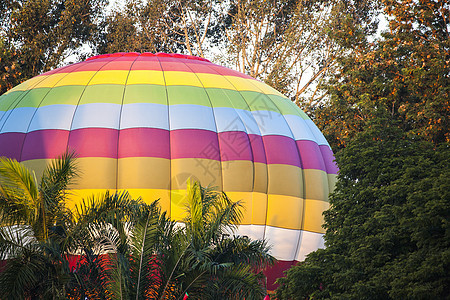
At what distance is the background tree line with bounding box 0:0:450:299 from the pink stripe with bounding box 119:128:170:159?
3.62 metres

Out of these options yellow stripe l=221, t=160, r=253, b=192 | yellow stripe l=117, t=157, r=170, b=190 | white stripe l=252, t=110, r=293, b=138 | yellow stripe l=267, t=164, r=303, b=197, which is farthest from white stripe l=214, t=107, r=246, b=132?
yellow stripe l=117, t=157, r=170, b=190

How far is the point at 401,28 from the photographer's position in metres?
19.4

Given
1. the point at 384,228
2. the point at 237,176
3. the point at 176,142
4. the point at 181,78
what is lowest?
the point at 384,228

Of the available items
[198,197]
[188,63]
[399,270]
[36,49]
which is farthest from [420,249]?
[36,49]

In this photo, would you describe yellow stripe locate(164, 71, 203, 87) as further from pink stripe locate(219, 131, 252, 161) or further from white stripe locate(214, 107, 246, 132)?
pink stripe locate(219, 131, 252, 161)

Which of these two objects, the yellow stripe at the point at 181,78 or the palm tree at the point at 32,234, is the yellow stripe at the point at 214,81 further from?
the palm tree at the point at 32,234

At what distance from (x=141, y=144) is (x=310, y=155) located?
400 cm

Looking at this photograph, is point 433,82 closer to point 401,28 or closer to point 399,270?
point 401,28

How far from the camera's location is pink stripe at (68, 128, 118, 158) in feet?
40.8

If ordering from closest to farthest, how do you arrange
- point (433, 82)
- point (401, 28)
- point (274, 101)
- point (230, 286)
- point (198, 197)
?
point (230, 286) → point (198, 197) → point (274, 101) → point (433, 82) → point (401, 28)

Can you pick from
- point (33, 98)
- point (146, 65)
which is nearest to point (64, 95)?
point (33, 98)

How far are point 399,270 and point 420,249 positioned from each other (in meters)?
0.56

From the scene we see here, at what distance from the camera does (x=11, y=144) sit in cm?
1289

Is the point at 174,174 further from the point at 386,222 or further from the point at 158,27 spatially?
the point at 158,27
